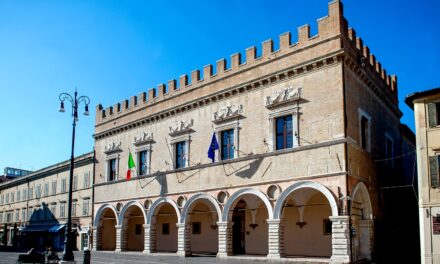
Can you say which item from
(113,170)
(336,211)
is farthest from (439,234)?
(113,170)

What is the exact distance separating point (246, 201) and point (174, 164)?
5197 mm

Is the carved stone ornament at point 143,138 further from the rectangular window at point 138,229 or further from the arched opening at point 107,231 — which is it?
the rectangular window at point 138,229

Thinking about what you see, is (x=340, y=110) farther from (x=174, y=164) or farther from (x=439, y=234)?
(x=174, y=164)

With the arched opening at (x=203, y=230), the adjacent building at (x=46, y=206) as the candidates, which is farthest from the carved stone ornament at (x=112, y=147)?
the arched opening at (x=203, y=230)

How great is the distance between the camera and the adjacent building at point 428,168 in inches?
717

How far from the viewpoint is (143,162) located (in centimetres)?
3181

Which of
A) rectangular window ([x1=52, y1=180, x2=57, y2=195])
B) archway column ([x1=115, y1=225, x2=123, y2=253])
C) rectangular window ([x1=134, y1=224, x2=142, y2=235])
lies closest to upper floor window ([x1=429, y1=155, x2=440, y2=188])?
archway column ([x1=115, y1=225, x2=123, y2=253])

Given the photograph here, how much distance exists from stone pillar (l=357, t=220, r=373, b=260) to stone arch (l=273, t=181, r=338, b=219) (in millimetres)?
2592

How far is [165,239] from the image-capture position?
32.2m

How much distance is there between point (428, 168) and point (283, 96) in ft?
24.5

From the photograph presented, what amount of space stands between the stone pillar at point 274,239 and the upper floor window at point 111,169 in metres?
15.9

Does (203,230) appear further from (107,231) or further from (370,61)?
(370,61)

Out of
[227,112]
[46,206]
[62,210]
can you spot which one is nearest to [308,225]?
[227,112]

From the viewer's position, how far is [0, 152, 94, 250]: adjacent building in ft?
127
